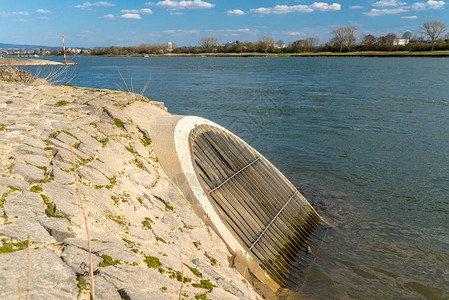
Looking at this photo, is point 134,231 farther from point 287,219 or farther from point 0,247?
point 287,219

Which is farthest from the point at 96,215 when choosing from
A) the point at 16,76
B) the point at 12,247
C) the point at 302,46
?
the point at 302,46

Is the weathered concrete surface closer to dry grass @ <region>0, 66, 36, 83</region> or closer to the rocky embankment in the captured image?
the rocky embankment

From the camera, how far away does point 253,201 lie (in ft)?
26.3

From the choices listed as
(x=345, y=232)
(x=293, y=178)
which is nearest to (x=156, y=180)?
(x=345, y=232)

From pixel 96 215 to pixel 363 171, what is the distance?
12283 millimetres

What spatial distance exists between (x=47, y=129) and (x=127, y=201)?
2254 millimetres

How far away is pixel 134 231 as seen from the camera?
4699 millimetres

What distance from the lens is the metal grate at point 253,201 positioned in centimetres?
710

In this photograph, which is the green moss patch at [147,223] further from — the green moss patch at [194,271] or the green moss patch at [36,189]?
the green moss patch at [36,189]

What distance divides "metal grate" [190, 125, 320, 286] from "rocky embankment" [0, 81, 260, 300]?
36.3 inches

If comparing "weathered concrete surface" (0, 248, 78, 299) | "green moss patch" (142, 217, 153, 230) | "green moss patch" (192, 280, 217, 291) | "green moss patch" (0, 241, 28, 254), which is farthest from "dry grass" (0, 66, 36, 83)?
"green moss patch" (192, 280, 217, 291)

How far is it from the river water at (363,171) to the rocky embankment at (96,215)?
3310 millimetres

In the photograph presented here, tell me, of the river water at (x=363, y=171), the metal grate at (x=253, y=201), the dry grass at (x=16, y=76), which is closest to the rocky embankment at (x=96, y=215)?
the metal grate at (x=253, y=201)

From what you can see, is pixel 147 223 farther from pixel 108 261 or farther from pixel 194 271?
pixel 108 261
